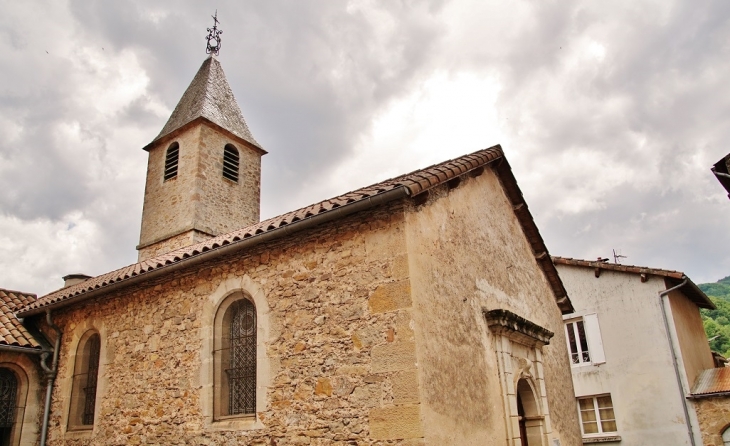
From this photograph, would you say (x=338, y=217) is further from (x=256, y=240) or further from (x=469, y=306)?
(x=469, y=306)

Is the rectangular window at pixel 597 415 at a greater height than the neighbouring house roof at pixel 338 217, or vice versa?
the neighbouring house roof at pixel 338 217

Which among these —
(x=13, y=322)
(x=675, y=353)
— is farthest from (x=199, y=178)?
(x=675, y=353)

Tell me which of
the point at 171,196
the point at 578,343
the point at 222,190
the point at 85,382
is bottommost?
the point at 85,382

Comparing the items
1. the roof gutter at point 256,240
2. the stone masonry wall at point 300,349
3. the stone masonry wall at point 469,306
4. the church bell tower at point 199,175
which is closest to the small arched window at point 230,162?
the church bell tower at point 199,175

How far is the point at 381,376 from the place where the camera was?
19.9 feet

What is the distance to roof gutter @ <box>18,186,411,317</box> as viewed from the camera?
634 centimetres

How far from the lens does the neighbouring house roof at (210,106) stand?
17.3m

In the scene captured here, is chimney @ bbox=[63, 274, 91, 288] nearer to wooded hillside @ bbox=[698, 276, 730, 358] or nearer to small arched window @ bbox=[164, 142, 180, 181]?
small arched window @ bbox=[164, 142, 180, 181]

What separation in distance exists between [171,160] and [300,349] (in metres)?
12.5

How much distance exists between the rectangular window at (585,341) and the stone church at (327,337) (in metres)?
4.59

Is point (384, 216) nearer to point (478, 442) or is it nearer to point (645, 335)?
point (478, 442)

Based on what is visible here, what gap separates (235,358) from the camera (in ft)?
25.6

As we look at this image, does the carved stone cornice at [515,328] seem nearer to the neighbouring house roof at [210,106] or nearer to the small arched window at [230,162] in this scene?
the small arched window at [230,162]

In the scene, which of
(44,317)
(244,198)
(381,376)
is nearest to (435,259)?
(381,376)
